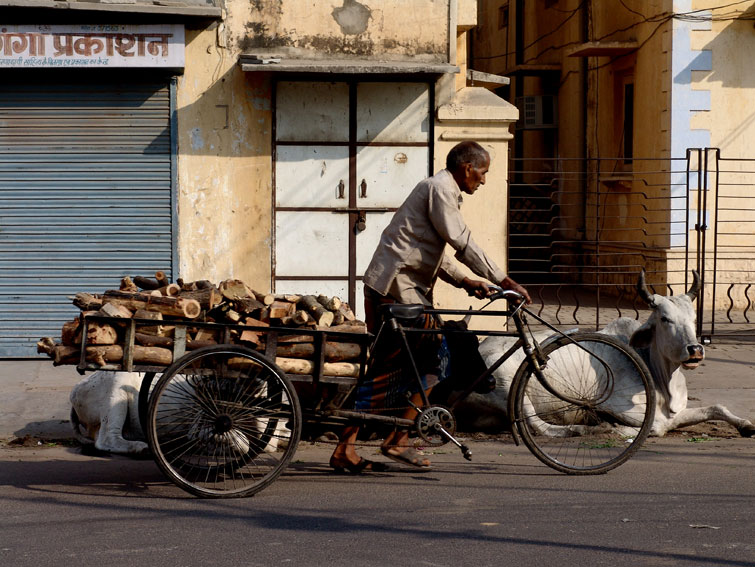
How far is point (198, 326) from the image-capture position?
6078 millimetres

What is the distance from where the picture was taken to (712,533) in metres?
5.24

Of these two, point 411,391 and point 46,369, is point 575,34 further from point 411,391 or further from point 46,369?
point 411,391

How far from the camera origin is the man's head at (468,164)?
21.7ft

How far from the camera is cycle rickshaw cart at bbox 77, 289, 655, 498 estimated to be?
6000mm

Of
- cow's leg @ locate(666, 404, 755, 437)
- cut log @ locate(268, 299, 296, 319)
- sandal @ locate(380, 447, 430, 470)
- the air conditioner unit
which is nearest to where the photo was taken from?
cut log @ locate(268, 299, 296, 319)

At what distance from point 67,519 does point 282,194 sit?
679 centimetres

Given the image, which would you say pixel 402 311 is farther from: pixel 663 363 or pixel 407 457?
pixel 663 363

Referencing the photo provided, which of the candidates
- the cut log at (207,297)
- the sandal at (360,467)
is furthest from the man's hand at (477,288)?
the cut log at (207,297)

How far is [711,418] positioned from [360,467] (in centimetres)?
274

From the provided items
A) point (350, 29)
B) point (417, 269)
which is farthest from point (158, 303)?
point (350, 29)

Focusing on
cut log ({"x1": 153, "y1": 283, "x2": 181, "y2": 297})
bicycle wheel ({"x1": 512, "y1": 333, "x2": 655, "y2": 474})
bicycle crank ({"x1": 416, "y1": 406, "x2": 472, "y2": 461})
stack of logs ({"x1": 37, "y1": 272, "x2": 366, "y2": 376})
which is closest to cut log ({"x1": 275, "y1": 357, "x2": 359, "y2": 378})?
stack of logs ({"x1": 37, "y1": 272, "x2": 366, "y2": 376})

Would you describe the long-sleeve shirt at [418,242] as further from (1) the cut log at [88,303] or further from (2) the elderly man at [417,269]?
(1) the cut log at [88,303]

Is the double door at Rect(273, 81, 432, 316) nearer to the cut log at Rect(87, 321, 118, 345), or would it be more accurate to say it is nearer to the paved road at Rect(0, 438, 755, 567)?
the paved road at Rect(0, 438, 755, 567)

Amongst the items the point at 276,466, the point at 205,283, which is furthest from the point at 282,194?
the point at 276,466
